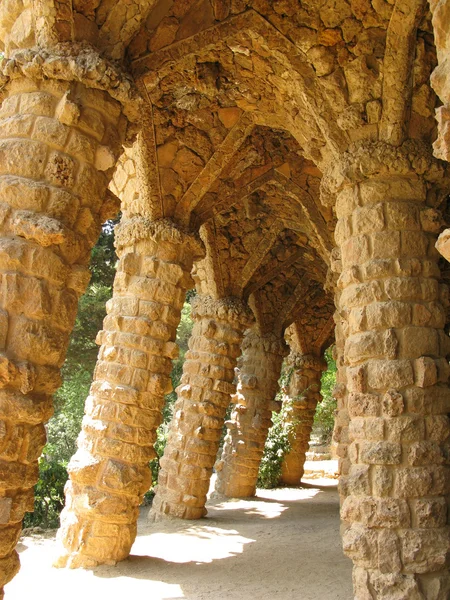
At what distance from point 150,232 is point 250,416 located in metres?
6.45

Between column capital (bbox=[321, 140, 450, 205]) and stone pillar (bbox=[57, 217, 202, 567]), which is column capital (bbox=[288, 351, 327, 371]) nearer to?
stone pillar (bbox=[57, 217, 202, 567])

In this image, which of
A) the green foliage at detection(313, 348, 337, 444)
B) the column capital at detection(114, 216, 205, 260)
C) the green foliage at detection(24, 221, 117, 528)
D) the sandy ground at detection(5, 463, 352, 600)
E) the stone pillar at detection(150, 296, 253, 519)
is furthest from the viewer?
the green foliage at detection(313, 348, 337, 444)

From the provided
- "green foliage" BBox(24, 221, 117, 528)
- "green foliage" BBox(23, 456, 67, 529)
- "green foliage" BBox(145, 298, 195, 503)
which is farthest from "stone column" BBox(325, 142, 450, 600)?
"green foliage" BBox(145, 298, 195, 503)

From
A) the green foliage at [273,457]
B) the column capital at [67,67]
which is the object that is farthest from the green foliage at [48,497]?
the column capital at [67,67]

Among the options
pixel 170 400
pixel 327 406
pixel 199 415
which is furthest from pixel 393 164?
pixel 327 406

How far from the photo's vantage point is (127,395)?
6.87 meters

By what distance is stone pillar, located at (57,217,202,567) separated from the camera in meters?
6.57

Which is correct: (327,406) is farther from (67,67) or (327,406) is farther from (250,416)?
(67,67)

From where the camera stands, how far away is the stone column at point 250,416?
12.6m

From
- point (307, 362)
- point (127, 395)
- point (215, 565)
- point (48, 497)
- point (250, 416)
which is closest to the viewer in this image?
point (127, 395)

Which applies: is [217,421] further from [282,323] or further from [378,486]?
[378,486]

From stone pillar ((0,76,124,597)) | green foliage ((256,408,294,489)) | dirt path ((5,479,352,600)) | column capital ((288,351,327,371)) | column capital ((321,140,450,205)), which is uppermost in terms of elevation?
column capital ((321,140,450,205))

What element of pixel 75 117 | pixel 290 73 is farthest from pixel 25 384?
pixel 290 73

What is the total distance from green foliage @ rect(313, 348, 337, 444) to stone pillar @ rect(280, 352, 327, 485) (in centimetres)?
185
